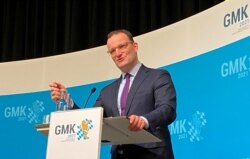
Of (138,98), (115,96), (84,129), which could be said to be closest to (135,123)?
(84,129)

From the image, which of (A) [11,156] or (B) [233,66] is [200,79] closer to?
(B) [233,66]

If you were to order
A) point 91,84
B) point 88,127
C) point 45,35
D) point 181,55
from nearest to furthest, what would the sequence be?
point 88,127 → point 181,55 → point 91,84 → point 45,35

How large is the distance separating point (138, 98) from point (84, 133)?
14.9 inches

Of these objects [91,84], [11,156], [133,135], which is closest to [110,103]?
[133,135]

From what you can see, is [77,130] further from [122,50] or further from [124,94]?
[122,50]

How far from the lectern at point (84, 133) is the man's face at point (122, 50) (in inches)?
15.3

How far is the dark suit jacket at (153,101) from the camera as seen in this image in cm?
226

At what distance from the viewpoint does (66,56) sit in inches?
190

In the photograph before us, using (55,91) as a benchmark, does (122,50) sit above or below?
above

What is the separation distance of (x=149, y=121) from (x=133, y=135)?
0.09 meters

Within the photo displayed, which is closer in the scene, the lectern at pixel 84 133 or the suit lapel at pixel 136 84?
the lectern at pixel 84 133

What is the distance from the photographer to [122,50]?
243 cm

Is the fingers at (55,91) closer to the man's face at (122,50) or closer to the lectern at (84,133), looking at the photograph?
the lectern at (84,133)

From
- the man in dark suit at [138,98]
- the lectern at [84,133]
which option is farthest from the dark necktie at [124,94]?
the lectern at [84,133]
